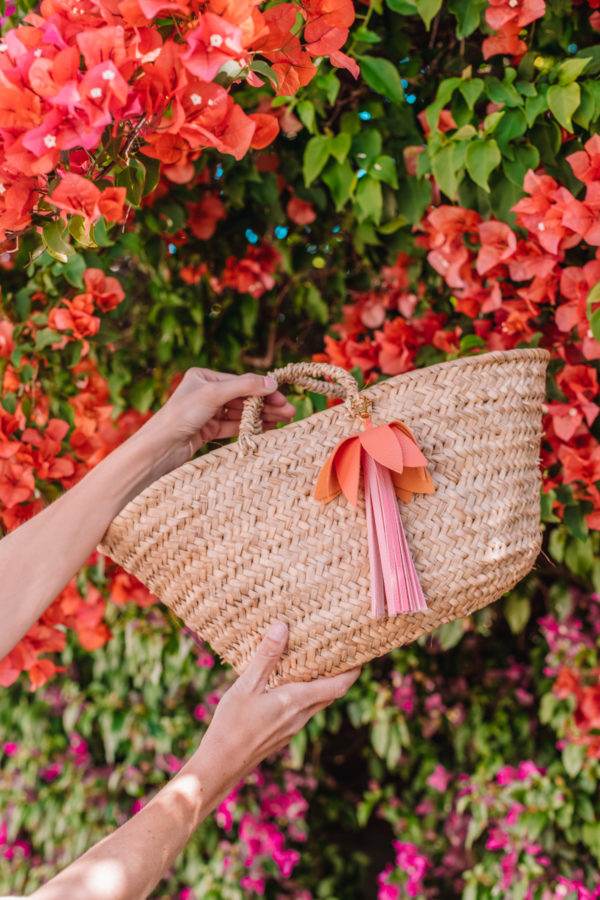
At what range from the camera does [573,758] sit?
158 cm

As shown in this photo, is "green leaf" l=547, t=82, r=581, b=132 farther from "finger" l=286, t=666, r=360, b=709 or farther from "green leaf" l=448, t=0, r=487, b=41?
"finger" l=286, t=666, r=360, b=709

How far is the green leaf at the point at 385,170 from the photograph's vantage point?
1228 millimetres

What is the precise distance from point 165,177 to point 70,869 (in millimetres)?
1127

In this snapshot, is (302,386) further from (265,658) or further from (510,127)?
(510,127)

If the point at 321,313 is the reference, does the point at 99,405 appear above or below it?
above

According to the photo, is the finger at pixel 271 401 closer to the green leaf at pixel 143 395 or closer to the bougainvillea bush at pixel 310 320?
the bougainvillea bush at pixel 310 320

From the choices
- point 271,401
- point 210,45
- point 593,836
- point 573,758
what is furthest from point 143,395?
point 593,836

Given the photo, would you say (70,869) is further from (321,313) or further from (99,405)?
(321,313)

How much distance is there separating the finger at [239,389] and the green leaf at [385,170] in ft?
1.57

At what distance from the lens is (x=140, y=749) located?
192cm

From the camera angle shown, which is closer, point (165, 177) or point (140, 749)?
point (165, 177)

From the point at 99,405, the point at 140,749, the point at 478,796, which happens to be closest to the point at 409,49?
the point at 99,405

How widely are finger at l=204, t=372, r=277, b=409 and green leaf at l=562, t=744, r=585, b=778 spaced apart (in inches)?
44.0

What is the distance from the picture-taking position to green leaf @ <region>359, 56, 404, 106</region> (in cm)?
116
